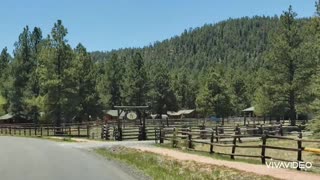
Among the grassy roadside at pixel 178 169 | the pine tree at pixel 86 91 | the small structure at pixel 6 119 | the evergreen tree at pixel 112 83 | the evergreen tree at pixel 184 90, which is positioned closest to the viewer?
the grassy roadside at pixel 178 169

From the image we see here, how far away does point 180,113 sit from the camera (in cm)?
13275

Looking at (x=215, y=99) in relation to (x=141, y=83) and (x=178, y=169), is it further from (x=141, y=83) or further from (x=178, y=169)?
(x=178, y=169)

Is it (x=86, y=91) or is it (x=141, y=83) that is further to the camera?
(x=141, y=83)

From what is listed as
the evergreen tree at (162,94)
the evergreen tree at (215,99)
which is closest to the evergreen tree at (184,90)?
the evergreen tree at (162,94)

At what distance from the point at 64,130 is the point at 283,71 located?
26.8m

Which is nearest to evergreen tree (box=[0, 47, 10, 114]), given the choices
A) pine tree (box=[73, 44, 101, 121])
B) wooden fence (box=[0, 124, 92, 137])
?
pine tree (box=[73, 44, 101, 121])

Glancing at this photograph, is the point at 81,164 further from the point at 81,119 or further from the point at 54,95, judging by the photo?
the point at 81,119

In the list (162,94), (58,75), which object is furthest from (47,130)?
(162,94)

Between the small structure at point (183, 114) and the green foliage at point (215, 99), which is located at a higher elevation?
the green foliage at point (215, 99)

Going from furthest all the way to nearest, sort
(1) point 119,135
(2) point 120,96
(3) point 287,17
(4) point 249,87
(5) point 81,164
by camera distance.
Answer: (4) point 249,87
(2) point 120,96
(3) point 287,17
(1) point 119,135
(5) point 81,164

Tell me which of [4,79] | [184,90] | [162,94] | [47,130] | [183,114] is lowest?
[183,114]

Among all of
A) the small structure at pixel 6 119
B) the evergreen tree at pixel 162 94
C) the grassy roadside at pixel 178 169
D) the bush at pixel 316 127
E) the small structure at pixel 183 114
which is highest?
the evergreen tree at pixel 162 94

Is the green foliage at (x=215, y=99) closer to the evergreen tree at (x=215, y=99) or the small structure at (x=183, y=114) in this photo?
the evergreen tree at (x=215, y=99)

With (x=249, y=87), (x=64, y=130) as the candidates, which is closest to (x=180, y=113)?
(x=249, y=87)
